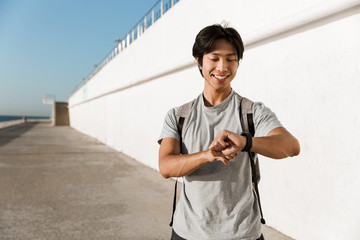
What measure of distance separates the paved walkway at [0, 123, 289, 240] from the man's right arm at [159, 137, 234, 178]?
277cm

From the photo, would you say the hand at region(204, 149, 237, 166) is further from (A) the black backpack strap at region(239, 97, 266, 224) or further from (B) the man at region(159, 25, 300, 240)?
(A) the black backpack strap at region(239, 97, 266, 224)

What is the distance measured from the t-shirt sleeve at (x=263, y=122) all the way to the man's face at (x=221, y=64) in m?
0.22

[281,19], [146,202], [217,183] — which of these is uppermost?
[281,19]

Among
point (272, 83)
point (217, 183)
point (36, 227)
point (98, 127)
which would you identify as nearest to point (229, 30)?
point (217, 183)

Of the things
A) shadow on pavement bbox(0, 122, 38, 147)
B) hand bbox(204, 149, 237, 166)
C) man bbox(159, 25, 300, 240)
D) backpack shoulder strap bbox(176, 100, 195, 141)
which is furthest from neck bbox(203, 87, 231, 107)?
shadow on pavement bbox(0, 122, 38, 147)

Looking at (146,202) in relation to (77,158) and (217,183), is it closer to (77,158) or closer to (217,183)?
(217,183)

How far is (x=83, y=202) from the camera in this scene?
5.27 m

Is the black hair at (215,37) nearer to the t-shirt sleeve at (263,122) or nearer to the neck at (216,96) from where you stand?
the neck at (216,96)

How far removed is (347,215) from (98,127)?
18.6 m

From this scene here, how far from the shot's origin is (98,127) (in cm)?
2019

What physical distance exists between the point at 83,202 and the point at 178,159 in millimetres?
4456

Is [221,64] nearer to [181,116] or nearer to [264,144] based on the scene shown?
[181,116]

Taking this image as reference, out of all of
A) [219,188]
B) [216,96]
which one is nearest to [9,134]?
[216,96]

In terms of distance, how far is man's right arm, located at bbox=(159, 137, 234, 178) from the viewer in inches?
48.5
